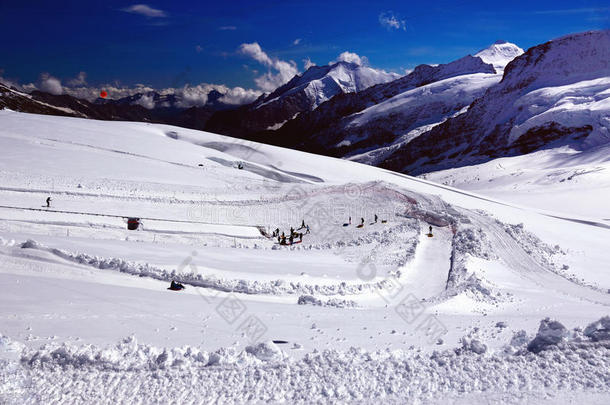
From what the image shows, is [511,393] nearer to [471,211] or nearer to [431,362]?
[431,362]

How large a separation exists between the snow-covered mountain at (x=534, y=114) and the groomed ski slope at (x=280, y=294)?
271 ft

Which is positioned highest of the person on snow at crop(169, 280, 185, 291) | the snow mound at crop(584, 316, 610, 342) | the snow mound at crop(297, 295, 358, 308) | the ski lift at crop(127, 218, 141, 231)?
the ski lift at crop(127, 218, 141, 231)

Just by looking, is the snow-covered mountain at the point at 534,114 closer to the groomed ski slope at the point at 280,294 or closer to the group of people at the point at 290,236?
the groomed ski slope at the point at 280,294

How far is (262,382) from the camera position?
7.66 m

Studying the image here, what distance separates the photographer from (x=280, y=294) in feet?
45.1

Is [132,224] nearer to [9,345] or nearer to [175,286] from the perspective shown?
[175,286]

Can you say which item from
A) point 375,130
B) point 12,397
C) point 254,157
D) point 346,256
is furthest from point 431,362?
point 375,130

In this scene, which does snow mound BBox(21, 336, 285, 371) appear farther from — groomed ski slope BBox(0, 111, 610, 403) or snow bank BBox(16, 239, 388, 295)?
snow bank BBox(16, 239, 388, 295)

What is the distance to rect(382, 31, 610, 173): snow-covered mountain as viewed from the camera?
9994 cm

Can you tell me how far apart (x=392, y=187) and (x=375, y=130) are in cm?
A: 15407

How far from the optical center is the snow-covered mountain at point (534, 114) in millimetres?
99938

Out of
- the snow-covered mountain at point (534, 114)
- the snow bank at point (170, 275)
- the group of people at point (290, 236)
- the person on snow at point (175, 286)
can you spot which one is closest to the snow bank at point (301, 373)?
the person on snow at point (175, 286)

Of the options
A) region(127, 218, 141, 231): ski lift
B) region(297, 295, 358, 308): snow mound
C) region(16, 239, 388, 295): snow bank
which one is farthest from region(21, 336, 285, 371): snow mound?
region(127, 218, 141, 231): ski lift

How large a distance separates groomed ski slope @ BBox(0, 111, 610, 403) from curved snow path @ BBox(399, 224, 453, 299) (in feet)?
0.38
